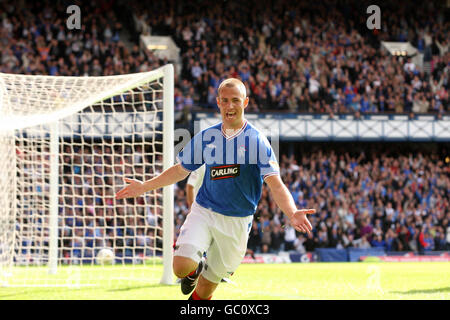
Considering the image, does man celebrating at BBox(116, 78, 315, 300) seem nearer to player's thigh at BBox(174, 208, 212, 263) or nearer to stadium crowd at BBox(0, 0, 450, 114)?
player's thigh at BBox(174, 208, 212, 263)

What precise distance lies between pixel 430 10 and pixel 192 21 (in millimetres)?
12022

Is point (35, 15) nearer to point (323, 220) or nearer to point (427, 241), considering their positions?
point (323, 220)

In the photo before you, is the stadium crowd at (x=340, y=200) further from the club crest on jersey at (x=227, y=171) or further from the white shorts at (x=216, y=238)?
the club crest on jersey at (x=227, y=171)

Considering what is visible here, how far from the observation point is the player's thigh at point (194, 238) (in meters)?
5.95

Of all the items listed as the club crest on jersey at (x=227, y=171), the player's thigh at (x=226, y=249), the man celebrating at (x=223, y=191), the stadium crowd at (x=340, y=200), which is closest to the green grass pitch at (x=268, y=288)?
the player's thigh at (x=226, y=249)

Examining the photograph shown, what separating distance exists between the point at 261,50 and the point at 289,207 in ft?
78.7

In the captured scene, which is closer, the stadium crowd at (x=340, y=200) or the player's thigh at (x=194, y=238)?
the player's thigh at (x=194, y=238)

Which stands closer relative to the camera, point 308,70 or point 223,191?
point 223,191

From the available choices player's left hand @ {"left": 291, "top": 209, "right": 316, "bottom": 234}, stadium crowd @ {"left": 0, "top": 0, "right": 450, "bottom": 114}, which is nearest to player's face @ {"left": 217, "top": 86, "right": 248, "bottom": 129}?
player's left hand @ {"left": 291, "top": 209, "right": 316, "bottom": 234}

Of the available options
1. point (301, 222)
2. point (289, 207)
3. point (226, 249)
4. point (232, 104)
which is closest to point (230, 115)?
point (232, 104)

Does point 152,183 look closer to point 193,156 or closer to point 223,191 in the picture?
point 193,156

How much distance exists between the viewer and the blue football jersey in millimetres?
6141

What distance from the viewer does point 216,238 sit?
6.18 meters

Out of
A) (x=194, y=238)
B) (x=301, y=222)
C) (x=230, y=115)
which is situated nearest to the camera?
(x=301, y=222)
